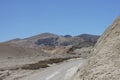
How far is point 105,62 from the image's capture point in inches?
210

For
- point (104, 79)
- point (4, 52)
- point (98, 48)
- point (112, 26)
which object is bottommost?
point (104, 79)

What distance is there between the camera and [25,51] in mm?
74812

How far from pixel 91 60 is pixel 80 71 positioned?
0.27 metres

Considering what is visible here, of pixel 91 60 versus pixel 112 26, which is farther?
pixel 112 26

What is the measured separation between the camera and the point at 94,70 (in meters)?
5.31

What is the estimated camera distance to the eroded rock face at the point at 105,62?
16.8 ft

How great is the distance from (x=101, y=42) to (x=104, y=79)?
3.98ft

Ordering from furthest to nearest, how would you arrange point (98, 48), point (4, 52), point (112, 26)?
point (4, 52) → point (112, 26) → point (98, 48)

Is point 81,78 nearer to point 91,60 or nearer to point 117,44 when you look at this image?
point 91,60

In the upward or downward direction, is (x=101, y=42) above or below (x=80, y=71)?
above

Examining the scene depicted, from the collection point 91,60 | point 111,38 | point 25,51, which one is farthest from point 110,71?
point 25,51

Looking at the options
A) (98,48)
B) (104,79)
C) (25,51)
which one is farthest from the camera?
(25,51)

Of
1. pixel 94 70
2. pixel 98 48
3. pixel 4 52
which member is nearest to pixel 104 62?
pixel 94 70

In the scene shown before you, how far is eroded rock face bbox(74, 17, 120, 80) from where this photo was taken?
16.8 ft
